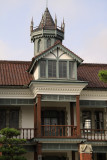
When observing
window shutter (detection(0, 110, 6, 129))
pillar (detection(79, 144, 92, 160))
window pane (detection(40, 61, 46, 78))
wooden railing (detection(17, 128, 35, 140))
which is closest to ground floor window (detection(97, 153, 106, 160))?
pillar (detection(79, 144, 92, 160))

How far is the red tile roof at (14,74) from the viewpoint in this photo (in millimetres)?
27656

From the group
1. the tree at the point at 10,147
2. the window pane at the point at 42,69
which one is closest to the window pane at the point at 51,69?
the window pane at the point at 42,69

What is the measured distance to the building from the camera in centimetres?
2548

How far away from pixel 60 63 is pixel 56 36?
708 centimetres

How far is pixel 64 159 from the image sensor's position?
94.1 ft

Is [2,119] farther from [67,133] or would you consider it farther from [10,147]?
[67,133]

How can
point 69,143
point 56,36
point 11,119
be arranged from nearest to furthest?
point 69,143 < point 11,119 < point 56,36

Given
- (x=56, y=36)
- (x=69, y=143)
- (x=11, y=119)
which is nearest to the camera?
(x=69, y=143)

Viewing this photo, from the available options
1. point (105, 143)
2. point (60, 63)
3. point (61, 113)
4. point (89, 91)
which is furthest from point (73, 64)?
point (105, 143)

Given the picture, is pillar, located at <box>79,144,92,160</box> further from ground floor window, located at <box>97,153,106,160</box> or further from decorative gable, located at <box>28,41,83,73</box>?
decorative gable, located at <box>28,41,83,73</box>

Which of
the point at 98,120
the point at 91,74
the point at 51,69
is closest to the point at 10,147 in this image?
the point at 51,69

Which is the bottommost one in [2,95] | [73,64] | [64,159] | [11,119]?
[64,159]

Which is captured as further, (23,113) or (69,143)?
(23,113)

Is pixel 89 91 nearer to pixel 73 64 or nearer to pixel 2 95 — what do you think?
pixel 73 64
